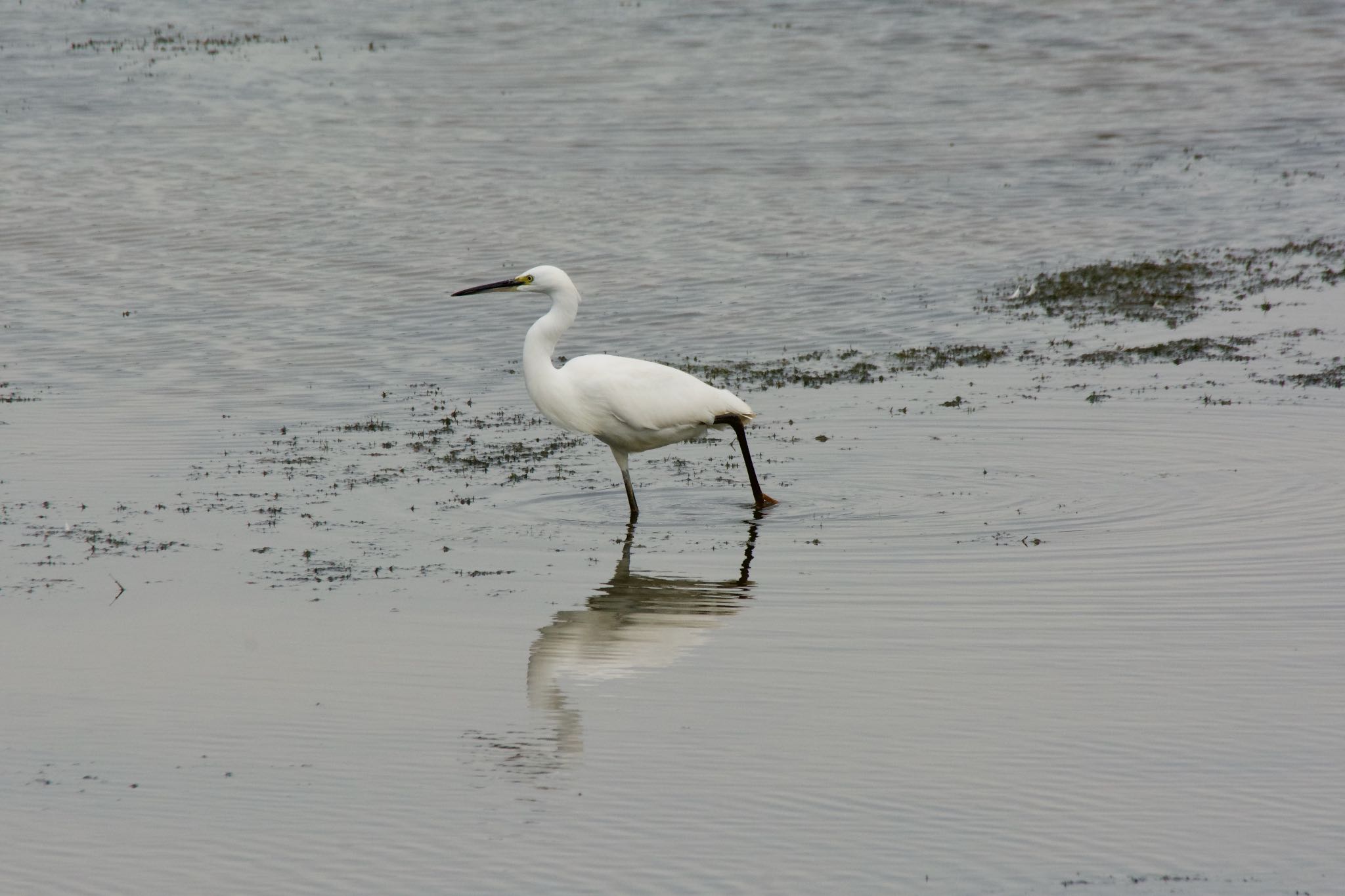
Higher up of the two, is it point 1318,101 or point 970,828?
point 1318,101

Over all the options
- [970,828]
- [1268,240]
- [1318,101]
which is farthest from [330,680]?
[1318,101]

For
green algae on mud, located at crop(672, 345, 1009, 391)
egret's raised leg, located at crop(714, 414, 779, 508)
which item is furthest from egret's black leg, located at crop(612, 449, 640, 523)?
green algae on mud, located at crop(672, 345, 1009, 391)

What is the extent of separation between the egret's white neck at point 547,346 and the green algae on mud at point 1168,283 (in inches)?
240

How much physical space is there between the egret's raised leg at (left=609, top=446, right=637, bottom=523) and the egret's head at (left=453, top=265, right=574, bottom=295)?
38.5 inches

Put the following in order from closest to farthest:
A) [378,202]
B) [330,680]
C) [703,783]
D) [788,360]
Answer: [703,783] → [330,680] → [788,360] → [378,202]

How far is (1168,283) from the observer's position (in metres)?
15.4

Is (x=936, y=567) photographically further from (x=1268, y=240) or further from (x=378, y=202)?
(x=378, y=202)

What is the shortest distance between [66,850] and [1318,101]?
2255 centimetres

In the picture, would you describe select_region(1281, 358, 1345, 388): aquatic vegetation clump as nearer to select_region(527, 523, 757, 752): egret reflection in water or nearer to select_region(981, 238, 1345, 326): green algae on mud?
select_region(981, 238, 1345, 326): green algae on mud

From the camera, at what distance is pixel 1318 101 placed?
23.8 metres

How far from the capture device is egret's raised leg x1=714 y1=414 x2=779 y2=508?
372 inches

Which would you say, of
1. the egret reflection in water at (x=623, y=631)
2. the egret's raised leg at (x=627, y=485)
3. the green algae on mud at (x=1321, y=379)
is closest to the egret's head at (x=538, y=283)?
the egret's raised leg at (x=627, y=485)

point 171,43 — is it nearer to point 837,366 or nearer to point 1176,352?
point 837,366

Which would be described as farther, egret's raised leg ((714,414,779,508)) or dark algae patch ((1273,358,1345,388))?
dark algae patch ((1273,358,1345,388))
